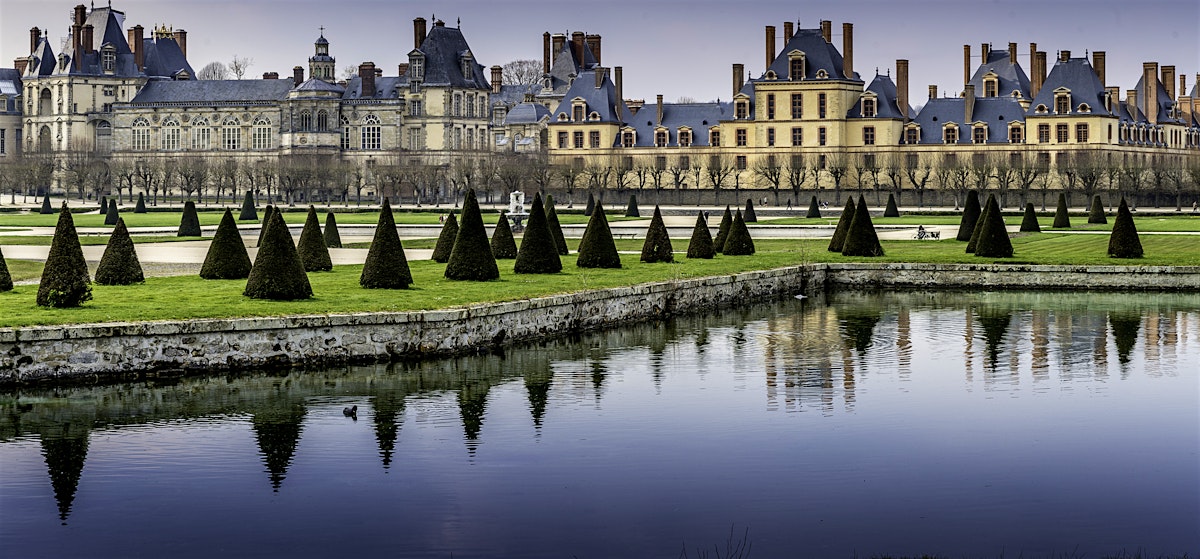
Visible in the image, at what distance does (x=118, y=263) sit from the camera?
861 inches

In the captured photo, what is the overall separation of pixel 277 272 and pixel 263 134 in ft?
269

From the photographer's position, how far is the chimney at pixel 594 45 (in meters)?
96.1

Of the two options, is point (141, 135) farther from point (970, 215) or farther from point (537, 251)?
point (537, 251)

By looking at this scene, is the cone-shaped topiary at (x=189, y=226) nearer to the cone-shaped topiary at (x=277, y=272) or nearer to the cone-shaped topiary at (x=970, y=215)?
the cone-shaped topiary at (x=970, y=215)

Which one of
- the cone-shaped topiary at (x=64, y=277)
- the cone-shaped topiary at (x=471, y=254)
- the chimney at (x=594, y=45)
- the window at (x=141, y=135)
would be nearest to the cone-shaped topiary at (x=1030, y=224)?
the cone-shaped topiary at (x=471, y=254)

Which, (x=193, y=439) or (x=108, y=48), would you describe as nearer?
(x=193, y=439)

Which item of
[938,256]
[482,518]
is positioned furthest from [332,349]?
[938,256]

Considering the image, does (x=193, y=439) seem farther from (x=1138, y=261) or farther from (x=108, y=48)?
(x=108, y=48)

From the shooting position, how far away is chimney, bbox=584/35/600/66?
315ft

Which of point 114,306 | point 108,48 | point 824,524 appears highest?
point 108,48

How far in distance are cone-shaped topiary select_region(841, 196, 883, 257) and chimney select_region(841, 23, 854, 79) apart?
158ft

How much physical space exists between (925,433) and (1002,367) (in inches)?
178

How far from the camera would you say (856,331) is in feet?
73.5

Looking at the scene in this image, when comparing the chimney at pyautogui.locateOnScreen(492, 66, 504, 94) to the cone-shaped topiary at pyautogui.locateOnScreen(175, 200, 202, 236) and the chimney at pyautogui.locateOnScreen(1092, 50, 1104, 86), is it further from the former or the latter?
the cone-shaped topiary at pyautogui.locateOnScreen(175, 200, 202, 236)
